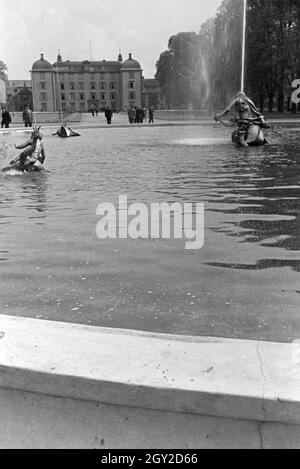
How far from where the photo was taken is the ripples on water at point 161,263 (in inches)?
149

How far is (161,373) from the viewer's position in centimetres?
230

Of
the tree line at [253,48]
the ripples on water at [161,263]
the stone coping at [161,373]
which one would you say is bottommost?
the ripples on water at [161,263]

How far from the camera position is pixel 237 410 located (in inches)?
85.5

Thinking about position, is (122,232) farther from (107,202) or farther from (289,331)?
(289,331)

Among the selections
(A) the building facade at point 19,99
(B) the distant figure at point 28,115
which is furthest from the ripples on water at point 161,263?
(A) the building facade at point 19,99

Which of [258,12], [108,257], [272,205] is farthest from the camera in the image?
[258,12]

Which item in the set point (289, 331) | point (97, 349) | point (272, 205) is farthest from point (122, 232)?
point (97, 349)

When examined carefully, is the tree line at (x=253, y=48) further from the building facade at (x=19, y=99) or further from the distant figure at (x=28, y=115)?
the building facade at (x=19, y=99)

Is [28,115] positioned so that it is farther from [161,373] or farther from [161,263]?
[161,373]

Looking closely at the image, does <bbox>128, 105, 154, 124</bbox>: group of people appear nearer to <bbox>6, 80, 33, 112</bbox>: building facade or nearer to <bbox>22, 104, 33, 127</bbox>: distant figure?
<bbox>22, 104, 33, 127</bbox>: distant figure

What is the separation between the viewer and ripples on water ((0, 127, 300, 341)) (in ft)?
Result: 12.4

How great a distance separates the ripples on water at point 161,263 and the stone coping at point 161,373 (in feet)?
3.04

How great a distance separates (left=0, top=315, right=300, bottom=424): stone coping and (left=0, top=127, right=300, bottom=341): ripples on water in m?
0.93
